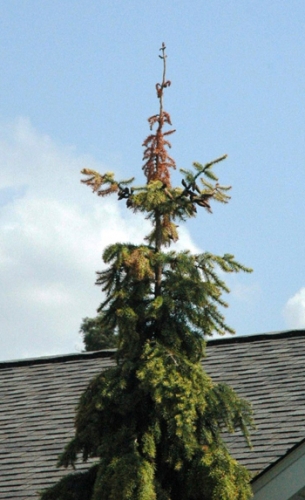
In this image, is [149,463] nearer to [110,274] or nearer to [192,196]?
[110,274]

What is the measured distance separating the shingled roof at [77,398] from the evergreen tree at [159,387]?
113 cm

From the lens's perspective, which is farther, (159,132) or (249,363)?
(249,363)

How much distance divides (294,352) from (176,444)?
17.2 ft

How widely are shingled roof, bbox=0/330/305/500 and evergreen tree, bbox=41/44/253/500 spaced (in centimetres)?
113

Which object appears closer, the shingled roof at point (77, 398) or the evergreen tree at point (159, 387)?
the evergreen tree at point (159, 387)

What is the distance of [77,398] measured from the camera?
1294 cm

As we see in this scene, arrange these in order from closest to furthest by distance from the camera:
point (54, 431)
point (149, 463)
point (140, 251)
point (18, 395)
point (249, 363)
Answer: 1. point (149, 463)
2. point (140, 251)
3. point (54, 431)
4. point (249, 363)
5. point (18, 395)

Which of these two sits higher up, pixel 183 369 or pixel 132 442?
pixel 183 369

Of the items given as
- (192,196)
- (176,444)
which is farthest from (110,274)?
(176,444)

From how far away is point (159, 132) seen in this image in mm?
8906

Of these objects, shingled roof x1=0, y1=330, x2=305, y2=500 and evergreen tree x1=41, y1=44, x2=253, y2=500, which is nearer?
evergreen tree x1=41, y1=44, x2=253, y2=500

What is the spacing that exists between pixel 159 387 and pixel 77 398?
17.2 feet

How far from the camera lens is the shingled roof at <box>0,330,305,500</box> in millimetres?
10133

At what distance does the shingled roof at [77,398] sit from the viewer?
10133 millimetres
